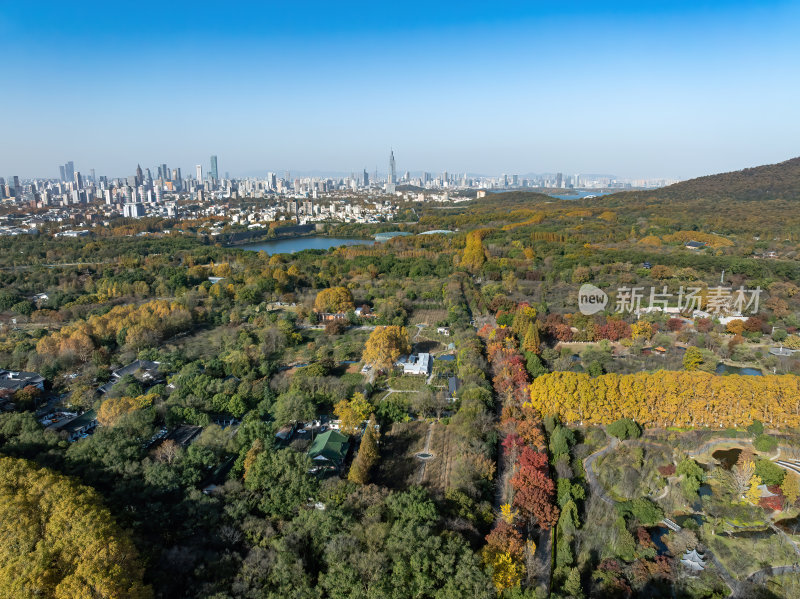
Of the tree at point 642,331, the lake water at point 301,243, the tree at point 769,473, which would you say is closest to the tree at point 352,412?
the tree at point 769,473

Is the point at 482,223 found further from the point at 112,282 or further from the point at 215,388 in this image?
the point at 215,388

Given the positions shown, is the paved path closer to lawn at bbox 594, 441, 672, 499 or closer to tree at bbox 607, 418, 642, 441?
lawn at bbox 594, 441, 672, 499

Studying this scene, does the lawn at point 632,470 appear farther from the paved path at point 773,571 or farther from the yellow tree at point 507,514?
the yellow tree at point 507,514

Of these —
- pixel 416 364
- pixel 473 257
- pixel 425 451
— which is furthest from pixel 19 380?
pixel 473 257

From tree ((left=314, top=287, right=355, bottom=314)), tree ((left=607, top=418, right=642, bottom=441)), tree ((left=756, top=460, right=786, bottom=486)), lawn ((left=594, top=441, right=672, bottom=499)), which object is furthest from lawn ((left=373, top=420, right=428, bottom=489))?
tree ((left=314, top=287, right=355, bottom=314))

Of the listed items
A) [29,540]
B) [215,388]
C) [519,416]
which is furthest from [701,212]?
[29,540]
